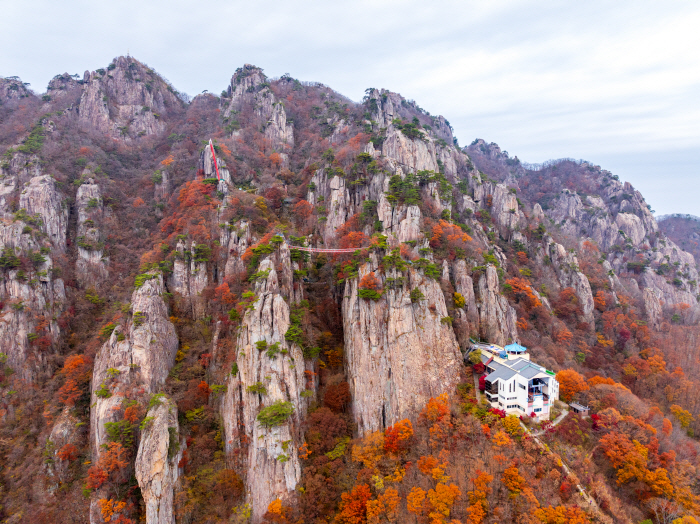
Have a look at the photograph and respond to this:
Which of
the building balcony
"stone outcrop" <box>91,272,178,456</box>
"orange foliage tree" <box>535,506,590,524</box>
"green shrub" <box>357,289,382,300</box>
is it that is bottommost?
"orange foliage tree" <box>535,506,590,524</box>

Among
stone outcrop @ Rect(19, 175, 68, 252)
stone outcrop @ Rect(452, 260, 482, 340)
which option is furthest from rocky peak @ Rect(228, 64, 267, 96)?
stone outcrop @ Rect(452, 260, 482, 340)

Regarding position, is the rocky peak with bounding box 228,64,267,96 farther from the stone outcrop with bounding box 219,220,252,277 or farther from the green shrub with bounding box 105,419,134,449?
the green shrub with bounding box 105,419,134,449

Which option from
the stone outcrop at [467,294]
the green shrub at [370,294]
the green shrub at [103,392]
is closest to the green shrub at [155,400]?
the green shrub at [103,392]

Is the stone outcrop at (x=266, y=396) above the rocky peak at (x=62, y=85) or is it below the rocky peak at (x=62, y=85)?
below

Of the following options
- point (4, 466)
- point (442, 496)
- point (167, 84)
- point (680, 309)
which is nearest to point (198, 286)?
point (4, 466)

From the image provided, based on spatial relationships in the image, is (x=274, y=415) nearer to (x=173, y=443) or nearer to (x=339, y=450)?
(x=339, y=450)

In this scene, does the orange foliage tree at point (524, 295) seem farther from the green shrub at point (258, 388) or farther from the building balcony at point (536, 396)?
the green shrub at point (258, 388)
